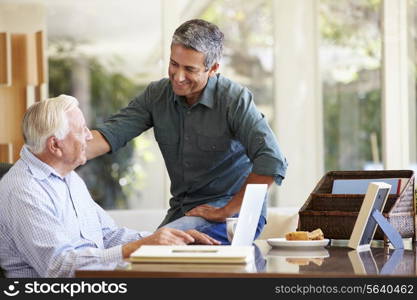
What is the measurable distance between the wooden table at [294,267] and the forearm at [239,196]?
1.95ft

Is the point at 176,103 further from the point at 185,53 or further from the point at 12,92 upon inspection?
the point at 12,92

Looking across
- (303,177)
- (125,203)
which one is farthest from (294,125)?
(125,203)

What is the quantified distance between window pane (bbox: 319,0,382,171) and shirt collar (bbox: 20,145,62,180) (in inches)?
182

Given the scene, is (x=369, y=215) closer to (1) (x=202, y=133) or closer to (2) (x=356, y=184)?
(2) (x=356, y=184)

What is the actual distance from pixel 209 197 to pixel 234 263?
1.41 meters

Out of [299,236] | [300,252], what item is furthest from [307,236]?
[300,252]

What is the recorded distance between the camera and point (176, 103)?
3.55m

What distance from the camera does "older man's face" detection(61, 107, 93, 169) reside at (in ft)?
9.07

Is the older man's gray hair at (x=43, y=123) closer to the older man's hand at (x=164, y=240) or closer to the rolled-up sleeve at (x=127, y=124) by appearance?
the older man's hand at (x=164, y=240)

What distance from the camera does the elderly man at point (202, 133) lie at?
329 centimetres

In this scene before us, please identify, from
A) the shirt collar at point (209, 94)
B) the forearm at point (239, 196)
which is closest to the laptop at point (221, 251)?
the forearm at point (239, 196)

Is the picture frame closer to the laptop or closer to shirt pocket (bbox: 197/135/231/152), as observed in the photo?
the laptop

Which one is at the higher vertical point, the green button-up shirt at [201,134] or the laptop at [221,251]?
the green button-up shirt at [201,134]

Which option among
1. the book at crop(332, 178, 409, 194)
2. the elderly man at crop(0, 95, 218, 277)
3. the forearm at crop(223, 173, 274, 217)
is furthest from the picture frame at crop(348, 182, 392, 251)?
the forearm at crop(223, 173, 274, 217)
